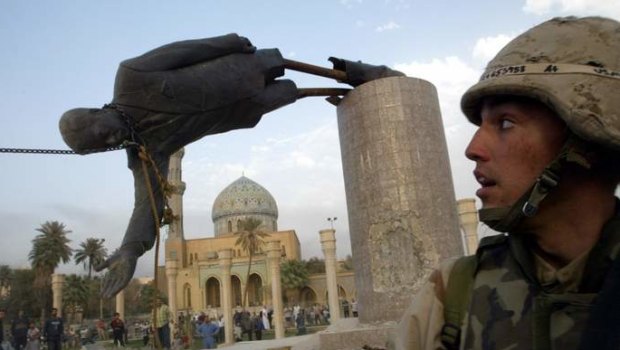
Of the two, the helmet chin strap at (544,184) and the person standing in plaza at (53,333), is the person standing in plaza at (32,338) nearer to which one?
the person standing in plaza at (53,333)

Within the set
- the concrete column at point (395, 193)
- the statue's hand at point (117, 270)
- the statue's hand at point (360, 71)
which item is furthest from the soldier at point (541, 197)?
the statue's hand at point (360, 71)

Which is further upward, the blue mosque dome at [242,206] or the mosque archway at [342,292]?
the blue mosque dome at [242,206]

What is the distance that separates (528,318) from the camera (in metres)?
1.32

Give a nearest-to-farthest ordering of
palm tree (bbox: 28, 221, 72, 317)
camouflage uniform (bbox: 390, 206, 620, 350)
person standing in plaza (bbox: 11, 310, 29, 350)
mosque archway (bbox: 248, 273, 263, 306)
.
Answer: camouflage uniform (bbox: 390, 206, 620, 350), person standing in plaza (bbox: 11, 310, 29, 350), palm tree (bbox: 28, 221, 72, 317), mosque archway (bbox: 248, 273, 263, 306)

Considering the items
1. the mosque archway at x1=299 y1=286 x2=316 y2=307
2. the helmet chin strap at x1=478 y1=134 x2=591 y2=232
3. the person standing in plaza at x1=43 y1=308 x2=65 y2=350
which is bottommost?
the mosque archway at x1=299 y1=286 x2=316 y2=307

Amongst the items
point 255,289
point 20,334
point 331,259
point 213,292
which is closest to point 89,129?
point 20,334

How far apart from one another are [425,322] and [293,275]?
169 ft

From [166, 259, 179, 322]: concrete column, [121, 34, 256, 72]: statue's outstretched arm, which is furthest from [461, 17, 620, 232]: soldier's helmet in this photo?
[166, 259, 179, 322]: concrete column

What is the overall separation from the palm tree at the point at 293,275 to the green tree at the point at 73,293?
64.5ft

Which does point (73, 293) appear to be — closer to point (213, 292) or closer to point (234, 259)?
point (213, 292)

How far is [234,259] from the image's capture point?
5541 centimetres

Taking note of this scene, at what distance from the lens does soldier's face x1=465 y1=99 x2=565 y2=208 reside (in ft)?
4.43

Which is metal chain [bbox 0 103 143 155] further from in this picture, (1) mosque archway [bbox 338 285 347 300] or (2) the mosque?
(1) mosque archway [bbox 338 285 347 300]

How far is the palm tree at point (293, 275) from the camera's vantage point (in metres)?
51.7
